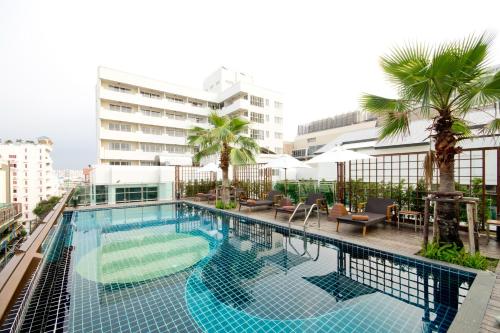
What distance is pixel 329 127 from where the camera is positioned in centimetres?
6144

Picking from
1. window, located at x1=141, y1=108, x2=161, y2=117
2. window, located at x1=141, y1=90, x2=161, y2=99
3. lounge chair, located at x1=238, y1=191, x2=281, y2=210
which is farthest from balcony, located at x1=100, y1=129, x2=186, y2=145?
lounge chair, located at x1=238, y1=191, x2=281, y2=210

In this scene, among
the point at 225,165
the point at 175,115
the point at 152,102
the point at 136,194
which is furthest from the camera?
the point at 175,115

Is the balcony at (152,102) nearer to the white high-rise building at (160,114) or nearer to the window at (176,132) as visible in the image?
the white high-rise building at (160,114)

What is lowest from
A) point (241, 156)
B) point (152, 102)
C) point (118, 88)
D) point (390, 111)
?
point (241, 156)

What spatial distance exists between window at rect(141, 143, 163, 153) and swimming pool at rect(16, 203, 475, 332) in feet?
102

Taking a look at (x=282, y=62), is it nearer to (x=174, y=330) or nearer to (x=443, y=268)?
(x=443, y=268)

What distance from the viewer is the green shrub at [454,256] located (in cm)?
429

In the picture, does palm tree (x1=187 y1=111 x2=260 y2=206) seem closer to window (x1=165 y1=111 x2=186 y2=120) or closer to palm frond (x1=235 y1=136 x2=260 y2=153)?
palm frond (x1=235 y1=136 x2=260 y2=153)

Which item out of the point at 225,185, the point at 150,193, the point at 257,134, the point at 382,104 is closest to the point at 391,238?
the point at 382,104

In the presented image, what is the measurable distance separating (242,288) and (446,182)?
4.64m

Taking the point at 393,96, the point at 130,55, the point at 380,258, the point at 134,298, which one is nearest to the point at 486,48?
the point at 393,96

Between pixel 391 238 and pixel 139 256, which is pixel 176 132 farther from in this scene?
pixel 391 238

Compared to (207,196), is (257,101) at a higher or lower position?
higher

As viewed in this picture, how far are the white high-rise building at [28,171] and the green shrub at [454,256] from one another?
98127 mm
